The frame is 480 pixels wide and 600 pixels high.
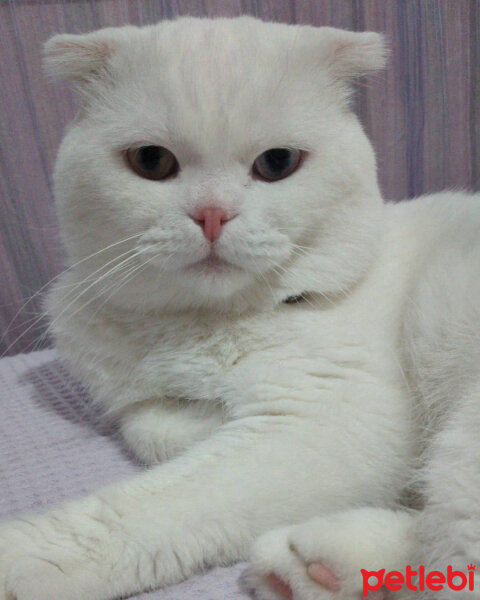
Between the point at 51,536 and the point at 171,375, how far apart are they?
34 cm

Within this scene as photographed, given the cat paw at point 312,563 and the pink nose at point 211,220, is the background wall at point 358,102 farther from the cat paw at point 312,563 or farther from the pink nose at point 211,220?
the cat paw at point 312,563

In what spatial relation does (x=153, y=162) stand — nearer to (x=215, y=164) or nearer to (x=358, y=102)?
(x=215, y=164)

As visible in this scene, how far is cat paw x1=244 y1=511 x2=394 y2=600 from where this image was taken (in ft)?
2.44

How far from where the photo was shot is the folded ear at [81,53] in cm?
103

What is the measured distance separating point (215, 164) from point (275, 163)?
0.36 ft

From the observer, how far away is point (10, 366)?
1.69 metres

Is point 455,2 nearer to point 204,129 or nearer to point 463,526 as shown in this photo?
point 204,129

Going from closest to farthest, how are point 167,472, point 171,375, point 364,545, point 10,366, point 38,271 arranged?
point 364,545
point 167,472
point 171,375
point 10,366
point 38,271

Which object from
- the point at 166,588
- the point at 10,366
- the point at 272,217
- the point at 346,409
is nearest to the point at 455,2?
the point at 272,217

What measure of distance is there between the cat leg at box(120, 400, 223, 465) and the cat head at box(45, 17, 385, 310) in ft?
0.64

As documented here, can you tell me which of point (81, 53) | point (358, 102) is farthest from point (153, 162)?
point (358, 102)

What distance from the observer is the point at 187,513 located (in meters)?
0.82

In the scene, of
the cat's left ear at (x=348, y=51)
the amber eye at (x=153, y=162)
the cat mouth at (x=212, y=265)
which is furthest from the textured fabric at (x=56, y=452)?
the cat's left ear at (x=348, y=51)

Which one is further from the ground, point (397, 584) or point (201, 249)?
point (201, 249)
